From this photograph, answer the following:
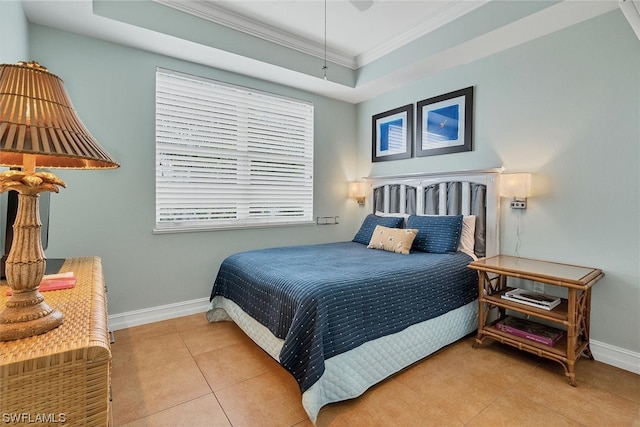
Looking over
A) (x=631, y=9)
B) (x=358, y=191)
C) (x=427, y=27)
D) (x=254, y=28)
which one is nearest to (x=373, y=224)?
(x=358, y=191)

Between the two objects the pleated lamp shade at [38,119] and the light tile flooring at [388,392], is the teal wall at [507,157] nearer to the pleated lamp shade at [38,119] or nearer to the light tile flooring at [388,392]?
the light tile flooring at [388,392]

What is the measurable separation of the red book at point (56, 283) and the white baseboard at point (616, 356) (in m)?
3.45

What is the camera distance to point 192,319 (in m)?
3.01

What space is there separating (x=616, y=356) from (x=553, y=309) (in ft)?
2.06

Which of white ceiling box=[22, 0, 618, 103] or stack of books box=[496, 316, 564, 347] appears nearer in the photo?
stack of books box=[496, 316, 564, 347]

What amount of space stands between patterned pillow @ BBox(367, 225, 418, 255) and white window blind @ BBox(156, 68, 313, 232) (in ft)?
3.68

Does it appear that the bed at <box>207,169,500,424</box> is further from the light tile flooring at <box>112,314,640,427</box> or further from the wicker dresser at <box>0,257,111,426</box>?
the wicker dresser at <box>0,257,111,426</box>

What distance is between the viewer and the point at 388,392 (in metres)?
1.88

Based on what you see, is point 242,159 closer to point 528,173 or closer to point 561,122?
point 528,173

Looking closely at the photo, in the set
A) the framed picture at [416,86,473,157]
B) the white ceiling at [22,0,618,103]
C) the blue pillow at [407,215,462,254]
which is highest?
the white ceiling at [22,0,618,103]

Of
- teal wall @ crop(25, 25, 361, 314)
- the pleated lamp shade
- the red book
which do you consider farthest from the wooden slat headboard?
the red book

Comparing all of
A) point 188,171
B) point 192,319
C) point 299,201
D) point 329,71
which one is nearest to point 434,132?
point 329,71

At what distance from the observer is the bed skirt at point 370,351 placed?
1.67m

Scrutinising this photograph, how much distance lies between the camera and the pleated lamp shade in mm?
806
